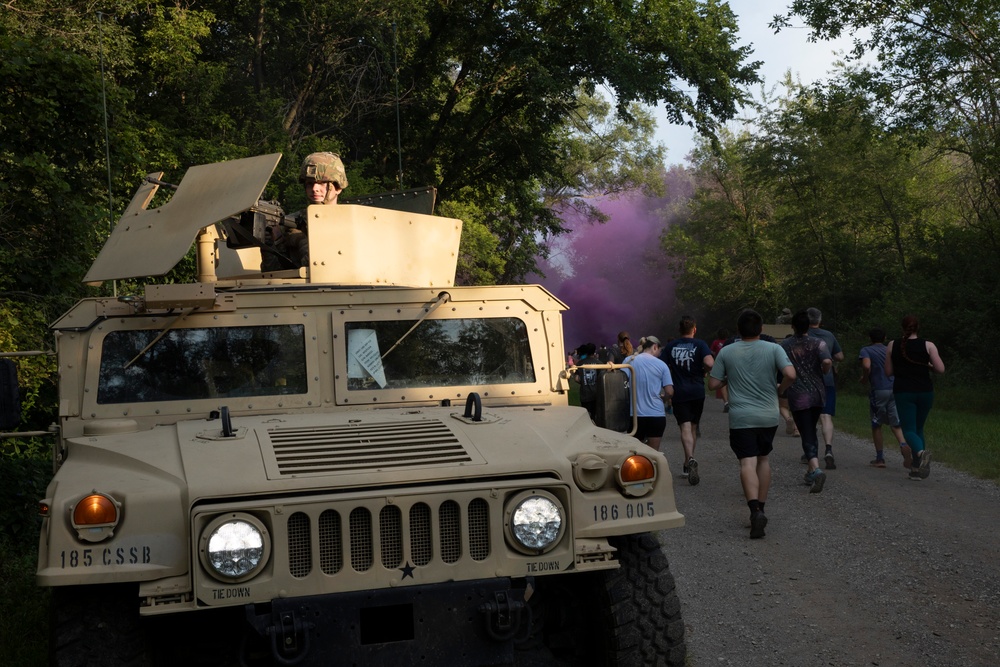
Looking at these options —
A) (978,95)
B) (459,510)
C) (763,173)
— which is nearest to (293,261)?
(459,510)

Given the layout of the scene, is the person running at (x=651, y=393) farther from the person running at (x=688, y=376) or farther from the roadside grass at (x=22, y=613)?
the roadside grass at (x=22, y=613)

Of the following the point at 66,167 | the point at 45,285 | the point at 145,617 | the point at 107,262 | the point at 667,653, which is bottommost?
the point at 667,653

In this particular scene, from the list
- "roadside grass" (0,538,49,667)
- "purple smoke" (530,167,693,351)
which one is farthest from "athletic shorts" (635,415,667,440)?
"purple smoke" (530,167,693,351)

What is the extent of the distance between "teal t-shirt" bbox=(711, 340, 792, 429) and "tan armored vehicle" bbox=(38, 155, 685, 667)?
322 centimetres

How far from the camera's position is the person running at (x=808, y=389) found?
10.9 m

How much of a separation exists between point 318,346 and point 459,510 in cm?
147

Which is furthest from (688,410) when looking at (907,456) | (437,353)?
(437,353)

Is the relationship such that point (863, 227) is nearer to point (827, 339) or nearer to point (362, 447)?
point (827, 339)

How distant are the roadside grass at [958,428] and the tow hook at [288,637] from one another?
9.18 m

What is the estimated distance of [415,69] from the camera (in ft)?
69.9

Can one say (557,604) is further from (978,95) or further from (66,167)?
(978,95)

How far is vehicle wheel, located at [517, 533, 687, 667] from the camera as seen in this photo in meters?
4.55

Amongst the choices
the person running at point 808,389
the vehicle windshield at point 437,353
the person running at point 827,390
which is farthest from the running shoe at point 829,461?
the vehicle windshield at point 437,353

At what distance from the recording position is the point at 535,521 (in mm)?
4324
